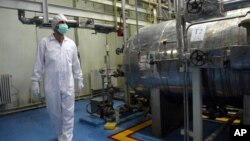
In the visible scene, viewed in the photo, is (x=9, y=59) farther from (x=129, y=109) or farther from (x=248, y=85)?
(x=248, y=85)

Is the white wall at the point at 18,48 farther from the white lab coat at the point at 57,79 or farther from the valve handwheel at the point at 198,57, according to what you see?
the valve handwheel at the point at 198,57

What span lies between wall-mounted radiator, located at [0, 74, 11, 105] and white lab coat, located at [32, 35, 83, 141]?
5.82 ft

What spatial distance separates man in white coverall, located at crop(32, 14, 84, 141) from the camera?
7.70 ft

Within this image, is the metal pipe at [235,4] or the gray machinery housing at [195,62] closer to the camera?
the metal pipe at [235,4]

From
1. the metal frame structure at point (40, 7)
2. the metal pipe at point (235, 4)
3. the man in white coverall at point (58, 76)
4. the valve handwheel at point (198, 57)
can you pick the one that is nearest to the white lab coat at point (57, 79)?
the man in white coverall at point (58, 76)

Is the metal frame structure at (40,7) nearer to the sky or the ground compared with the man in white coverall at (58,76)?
nearer to the sky

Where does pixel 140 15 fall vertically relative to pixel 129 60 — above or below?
above

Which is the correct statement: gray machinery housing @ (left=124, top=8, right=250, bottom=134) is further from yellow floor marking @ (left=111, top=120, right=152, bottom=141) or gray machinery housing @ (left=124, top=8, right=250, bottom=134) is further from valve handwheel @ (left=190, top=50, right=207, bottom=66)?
yellow floor marking @ (left=111, top=120, right=152, bottom=141)

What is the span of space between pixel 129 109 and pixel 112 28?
1.53 metres

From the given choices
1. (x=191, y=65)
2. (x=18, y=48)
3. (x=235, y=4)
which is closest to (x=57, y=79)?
(x=191, y=65)

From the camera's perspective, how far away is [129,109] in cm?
329

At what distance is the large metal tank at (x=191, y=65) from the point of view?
1773 mm

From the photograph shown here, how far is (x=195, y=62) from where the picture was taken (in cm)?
168

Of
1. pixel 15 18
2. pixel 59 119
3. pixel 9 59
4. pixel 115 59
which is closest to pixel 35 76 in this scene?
pixel 59 119
